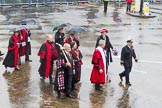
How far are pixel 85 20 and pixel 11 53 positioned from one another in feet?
52.7

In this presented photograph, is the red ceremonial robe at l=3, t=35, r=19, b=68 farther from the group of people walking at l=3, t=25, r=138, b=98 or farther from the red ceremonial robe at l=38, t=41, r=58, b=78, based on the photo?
the red ceremonial robe at l=38, t=41, r=58, b=78

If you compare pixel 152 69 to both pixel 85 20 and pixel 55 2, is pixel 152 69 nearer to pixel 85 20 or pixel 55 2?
pixel 85 20

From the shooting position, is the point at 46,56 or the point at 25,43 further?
the point at 25,43

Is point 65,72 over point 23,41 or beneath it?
beneath

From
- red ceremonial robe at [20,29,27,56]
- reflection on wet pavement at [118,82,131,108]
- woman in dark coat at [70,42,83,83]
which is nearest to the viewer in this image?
reflection on wet pavement at [118,82,131,108]

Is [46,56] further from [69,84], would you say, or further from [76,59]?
[69,84]

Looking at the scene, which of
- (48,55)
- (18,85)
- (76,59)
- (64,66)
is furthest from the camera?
(48,55)

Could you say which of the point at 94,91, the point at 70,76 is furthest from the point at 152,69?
the point at 70,76

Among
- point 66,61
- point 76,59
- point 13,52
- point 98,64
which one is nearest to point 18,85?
point 13,52

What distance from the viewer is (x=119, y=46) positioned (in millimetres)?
20828

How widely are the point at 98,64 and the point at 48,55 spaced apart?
1685 millimetres

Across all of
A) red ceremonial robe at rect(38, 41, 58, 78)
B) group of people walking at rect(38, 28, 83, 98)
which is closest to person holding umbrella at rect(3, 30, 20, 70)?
group of people walking at rect(38, 28, 83, 98)

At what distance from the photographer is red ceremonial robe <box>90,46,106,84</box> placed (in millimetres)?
12914

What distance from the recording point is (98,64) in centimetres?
1295
